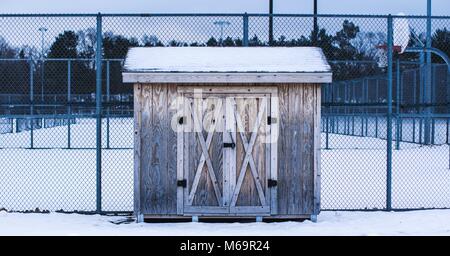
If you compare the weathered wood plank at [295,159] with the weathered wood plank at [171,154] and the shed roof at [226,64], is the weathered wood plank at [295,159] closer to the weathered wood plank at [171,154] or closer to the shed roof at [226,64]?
the shed roof at [226,64]

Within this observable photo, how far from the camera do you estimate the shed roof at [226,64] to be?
318 inches

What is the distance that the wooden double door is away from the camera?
8297 mm

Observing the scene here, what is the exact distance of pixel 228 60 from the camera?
843 cm

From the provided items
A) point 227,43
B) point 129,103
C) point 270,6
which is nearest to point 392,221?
point 129,103

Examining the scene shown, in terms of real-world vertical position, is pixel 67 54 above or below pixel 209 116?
above

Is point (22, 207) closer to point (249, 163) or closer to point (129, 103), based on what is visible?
point (129, 103)

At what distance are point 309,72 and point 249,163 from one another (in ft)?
4.49

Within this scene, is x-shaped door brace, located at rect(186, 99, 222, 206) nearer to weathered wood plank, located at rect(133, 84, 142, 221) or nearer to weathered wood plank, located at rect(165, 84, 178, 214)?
weathered wood plank, located at rect(165, 84, 178, 214)

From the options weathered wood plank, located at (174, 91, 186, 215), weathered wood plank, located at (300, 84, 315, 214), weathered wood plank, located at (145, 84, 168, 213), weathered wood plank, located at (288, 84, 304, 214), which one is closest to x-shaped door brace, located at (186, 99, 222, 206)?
weathered wood plank, located at (174, 91, 186, 215)

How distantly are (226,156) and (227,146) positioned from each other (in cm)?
13

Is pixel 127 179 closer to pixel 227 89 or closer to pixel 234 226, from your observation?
pixel 234 226

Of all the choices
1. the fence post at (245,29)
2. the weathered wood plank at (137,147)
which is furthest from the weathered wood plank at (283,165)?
the weathered wood plank at (137,147)
